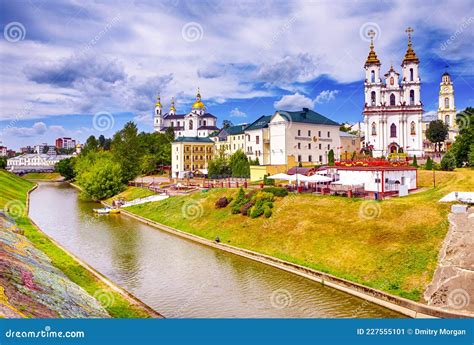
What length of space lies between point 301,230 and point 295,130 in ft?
134

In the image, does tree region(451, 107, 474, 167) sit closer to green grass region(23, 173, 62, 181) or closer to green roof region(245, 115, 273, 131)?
green roof region(245, 115, 273, 131)

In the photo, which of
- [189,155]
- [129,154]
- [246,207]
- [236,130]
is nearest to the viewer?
[246,207]

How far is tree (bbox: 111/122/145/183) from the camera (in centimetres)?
7288

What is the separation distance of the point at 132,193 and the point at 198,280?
4148 centimetres

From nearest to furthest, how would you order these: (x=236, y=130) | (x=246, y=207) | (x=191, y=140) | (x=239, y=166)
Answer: (x=246, y=207) < (x=239, y=166) < (x=236, y=130) < (x=191, y=140)

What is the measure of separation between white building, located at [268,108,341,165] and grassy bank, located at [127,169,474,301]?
32158 millimetres

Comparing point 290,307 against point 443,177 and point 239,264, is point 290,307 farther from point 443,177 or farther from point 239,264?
point 443,177

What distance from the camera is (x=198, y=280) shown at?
23891 millimetres

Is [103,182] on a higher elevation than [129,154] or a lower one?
lower

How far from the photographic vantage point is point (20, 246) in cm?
2528

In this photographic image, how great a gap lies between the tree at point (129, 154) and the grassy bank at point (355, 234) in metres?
37.9

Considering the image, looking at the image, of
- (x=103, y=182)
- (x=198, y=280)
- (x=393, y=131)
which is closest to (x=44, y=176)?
(x=103, y=182)

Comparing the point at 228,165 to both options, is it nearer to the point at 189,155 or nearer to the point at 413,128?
the point at 189,155

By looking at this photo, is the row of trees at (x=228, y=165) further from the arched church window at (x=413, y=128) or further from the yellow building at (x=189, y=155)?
the arched church window at (x=413, y=128)
